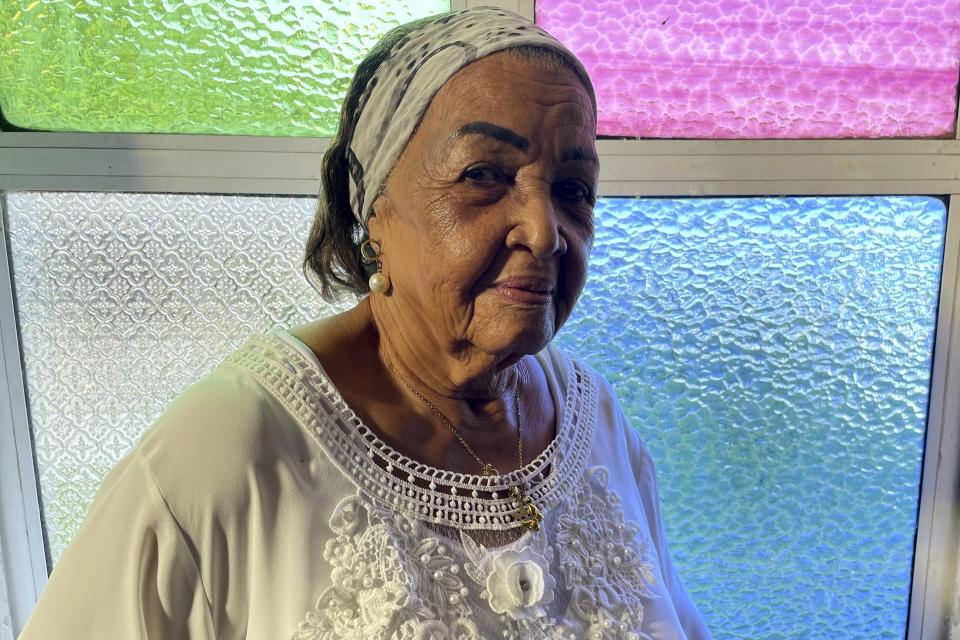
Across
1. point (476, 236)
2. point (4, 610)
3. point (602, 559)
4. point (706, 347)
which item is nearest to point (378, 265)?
point (476, 236)

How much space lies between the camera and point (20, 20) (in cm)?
128

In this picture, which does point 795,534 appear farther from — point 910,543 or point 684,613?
point 684,613

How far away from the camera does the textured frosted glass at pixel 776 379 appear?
1474 millimetres

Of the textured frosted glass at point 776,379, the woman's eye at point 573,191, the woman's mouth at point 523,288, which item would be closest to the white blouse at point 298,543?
the woman's mouth at point 523,288

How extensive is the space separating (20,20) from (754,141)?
5.18ft

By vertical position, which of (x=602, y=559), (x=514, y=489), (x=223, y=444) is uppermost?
(x=223, y=444)

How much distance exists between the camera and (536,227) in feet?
2.43

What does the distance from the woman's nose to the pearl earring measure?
0.19 metres

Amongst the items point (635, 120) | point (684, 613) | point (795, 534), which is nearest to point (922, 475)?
point (795, 534)

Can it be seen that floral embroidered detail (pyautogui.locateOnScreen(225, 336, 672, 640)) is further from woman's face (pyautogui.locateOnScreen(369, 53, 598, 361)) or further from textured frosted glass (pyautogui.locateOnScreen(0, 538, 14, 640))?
textured frosted glass (pyautogui.locateOnScreen(0, 538, 14, 640))

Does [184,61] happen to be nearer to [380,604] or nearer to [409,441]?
[409,441]

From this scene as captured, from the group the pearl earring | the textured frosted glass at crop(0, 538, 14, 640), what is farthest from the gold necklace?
the textured frosted glass at crop(0, 538, 14, 640)

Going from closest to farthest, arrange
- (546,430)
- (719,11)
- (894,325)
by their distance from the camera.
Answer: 1. (546,430)
2. (719,11)
3. (894,325)

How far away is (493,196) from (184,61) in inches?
36.4
